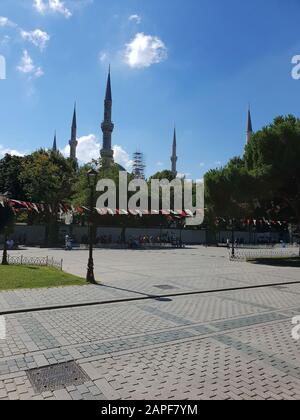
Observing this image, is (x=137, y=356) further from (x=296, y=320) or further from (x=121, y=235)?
(x=121, y=235)

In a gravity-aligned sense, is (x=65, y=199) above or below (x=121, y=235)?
above

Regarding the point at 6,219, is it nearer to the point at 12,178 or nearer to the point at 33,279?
the point at 33,279

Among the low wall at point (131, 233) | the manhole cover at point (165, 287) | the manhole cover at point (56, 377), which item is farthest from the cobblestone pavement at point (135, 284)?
the low wall at point (131, 233)

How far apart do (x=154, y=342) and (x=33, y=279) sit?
8.84 m

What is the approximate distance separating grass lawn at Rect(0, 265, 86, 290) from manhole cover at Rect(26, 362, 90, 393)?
7721mm

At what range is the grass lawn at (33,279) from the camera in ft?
46.0

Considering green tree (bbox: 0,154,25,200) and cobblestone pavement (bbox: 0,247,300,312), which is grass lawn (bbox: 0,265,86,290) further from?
green tree (bbox: 0,154,25,200)

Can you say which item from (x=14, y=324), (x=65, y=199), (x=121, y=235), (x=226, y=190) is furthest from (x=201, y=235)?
(x=14, y=324)

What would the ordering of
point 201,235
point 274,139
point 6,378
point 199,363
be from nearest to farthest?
point 6,378 < point 199,363 < point 274,139 < point 201,235

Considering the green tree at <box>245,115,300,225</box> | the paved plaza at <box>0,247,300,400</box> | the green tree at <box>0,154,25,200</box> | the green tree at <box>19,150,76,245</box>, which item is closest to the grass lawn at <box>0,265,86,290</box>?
the paved plaza at <box>0,247,300,400</box>

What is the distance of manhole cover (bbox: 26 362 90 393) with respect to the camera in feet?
18.7

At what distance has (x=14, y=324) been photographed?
902 centimetres
